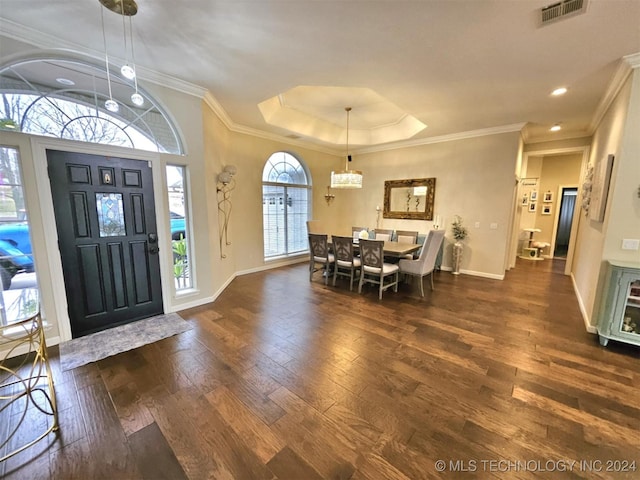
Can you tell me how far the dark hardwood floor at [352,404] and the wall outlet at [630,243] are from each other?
41.5 inches

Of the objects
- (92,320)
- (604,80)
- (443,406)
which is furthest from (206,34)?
(604,80)

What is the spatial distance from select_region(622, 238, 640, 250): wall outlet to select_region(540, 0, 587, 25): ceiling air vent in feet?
7.48

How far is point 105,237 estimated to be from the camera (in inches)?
115

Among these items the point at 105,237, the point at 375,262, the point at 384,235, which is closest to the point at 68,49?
the point at 105,237

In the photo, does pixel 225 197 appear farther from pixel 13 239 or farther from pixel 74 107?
pixel 13 239

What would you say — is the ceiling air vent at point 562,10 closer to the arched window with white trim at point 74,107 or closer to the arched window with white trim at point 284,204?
the arched window with white trim at point 74,107

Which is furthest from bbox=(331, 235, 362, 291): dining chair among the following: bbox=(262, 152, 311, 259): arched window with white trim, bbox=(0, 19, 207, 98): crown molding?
bbox=(0, 19, 207, 98): crown molding

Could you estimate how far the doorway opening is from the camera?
308 inches

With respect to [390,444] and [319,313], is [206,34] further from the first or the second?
[390,444]

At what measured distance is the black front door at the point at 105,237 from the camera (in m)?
2.69

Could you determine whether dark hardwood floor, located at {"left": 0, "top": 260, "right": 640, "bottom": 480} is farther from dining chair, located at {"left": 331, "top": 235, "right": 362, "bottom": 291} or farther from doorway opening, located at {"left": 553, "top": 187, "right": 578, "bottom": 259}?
doorway opening, located at {"left": 553, "top": 187, "right": 578, "bottom": 259}

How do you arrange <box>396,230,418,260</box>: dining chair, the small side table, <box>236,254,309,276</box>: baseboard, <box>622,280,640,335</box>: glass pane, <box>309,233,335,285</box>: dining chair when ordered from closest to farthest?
the small side table, <box>622,280,640,335</box>: glass pane, <box>309,233,335,285</box>: dining chair, <box>396,230,418,260</box>: dining chair, <box>236,254,309,276</box>: baseboard

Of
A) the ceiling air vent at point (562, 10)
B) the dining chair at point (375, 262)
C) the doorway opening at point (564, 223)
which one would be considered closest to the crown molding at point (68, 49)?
the dining chair at point (375, 262)

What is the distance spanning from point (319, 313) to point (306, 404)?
1.62m
